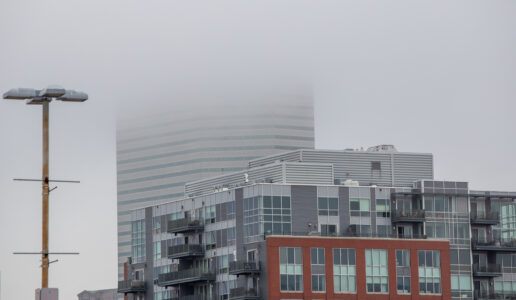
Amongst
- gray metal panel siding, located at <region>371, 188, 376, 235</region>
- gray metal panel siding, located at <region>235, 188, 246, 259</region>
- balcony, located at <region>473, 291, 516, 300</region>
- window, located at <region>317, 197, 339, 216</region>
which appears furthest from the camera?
balcony, located at <region>473, 291, 516, 300</region>

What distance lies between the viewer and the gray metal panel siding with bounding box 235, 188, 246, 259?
16807 cm

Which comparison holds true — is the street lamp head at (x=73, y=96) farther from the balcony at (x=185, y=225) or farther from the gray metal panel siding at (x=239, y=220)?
the balcony at (x=185, y=225)

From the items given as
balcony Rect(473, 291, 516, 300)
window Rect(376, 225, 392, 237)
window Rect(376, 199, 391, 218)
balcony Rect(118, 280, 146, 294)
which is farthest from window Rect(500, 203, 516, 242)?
balcony Rect(118, 280, 146, 294)

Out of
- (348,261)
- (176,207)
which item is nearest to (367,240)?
(348,261)

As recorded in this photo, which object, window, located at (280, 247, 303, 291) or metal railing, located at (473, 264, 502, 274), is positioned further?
metal railing, located at (473, 264, 502, 274)

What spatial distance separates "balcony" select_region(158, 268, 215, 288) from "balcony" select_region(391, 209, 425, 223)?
23713 mm

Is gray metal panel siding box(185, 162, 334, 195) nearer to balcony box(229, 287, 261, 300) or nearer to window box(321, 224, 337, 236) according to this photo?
window box(321, 224, 337, 236)

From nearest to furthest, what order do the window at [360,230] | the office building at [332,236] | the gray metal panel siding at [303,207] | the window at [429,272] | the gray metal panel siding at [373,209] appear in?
the office building at [332,236] → the gray metal panel siding at [303,207] → the window at [429,272] → the window at [360,230] → the gray metal panel siding at [373,209]

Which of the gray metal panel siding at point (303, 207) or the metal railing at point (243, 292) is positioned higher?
the gray metal panel siding at point (303, 207)

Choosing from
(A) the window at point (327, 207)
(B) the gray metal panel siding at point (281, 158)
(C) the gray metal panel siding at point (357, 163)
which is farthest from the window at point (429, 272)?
(B) the gray metal panel siding at point (281, 158)

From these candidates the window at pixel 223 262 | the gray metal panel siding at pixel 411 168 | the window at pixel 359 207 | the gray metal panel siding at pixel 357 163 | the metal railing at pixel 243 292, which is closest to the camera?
the metal railing at pixel 243 292

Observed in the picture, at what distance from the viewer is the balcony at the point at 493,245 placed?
578 ft

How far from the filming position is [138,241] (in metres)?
190

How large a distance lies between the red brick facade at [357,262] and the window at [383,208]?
5408 mm
